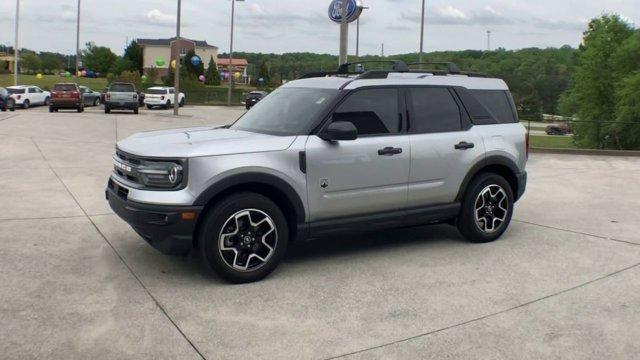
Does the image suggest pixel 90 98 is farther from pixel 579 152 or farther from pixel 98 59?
pixel 98 59

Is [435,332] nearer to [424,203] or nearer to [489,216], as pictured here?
[424,203]

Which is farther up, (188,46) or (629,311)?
(188,46)

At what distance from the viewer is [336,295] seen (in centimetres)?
499

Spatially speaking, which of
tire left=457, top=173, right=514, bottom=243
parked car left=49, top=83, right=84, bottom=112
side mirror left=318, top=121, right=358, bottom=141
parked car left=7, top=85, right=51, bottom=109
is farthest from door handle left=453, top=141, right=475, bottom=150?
parked car left=7, top=85, right=51, bottom=109

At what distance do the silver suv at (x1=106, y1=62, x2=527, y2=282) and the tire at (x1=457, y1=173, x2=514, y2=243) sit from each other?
1 centimetres

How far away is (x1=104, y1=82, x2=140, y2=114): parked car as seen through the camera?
31969 mm

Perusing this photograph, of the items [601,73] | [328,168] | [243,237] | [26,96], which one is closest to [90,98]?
[26,96]

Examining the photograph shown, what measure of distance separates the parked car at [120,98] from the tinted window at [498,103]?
27893 millimetres

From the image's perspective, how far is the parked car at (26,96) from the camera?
126 feet

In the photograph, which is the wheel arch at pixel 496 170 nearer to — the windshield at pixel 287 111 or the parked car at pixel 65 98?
the windshield at pixel 287 111

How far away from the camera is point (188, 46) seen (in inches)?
5094

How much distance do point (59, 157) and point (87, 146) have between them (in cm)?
234

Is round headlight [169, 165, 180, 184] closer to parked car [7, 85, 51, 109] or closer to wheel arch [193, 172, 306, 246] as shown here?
wheel arch [193, 172, 306, 246]

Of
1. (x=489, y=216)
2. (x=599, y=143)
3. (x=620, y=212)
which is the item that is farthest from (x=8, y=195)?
(x=599, y=143)
